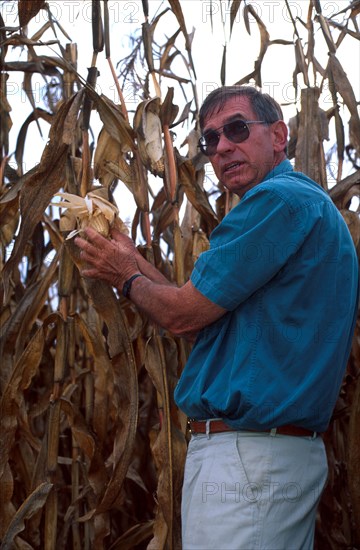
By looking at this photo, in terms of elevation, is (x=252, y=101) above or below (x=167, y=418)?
above

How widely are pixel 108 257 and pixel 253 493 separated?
711mm

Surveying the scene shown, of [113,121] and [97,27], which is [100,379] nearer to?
[113,121]

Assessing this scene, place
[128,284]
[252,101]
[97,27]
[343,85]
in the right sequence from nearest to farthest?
1. [128,284]
2. [252,101]
3. [97,27]
4. [343,85]

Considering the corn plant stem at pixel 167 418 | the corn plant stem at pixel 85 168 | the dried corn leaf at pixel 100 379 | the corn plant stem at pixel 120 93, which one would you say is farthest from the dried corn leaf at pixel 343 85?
the dried corn leaf at pixel 100 379

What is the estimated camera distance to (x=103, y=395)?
2.62m

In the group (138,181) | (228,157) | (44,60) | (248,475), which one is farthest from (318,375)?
(44,60)

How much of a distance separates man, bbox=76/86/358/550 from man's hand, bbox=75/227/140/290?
122 millimetres

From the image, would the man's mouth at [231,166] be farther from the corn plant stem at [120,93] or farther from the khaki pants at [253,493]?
the khaki pants at [253,493]

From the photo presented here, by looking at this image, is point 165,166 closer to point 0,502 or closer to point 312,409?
point 312,409

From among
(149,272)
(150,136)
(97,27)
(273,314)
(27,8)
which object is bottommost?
(273,314)

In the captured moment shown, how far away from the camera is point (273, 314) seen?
6.41 ft

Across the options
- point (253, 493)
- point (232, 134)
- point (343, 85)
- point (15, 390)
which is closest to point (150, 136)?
point (232, 134)

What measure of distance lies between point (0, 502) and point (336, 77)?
170 cm

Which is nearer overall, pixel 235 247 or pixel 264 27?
pixel 235 247
